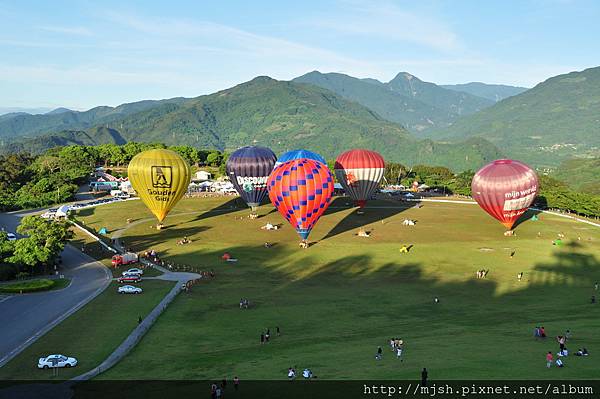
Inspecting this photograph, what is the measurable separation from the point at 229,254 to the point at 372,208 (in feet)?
199

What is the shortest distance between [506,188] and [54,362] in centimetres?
7572

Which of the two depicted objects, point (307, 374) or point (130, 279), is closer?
point (307, 374)

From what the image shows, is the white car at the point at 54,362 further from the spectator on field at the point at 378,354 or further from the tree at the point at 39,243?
the tree at the point at 39,243

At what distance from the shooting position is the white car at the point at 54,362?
3975 centimetres

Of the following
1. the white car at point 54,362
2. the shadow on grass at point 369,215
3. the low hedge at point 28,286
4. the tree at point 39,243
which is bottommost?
the shadow on grass at point 369,215

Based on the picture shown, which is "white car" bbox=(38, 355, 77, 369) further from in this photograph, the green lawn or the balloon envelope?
the balloon envelope

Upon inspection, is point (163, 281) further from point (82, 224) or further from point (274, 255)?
point (82, 224)

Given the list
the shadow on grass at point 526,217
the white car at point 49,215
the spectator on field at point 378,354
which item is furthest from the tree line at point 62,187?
the spectator on field at point 378,354

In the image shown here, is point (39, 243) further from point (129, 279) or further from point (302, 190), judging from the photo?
point (302, 190)

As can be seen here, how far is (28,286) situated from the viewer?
62844mm

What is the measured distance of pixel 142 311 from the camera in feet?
180

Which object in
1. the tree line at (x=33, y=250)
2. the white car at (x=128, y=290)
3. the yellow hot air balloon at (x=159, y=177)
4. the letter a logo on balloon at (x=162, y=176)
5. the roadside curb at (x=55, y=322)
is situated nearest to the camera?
the roadside curb at (x=55, y=322)

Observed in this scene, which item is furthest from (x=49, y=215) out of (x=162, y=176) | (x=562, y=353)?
(x=562, y=353)

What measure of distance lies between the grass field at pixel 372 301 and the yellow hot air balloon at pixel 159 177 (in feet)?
19.1
